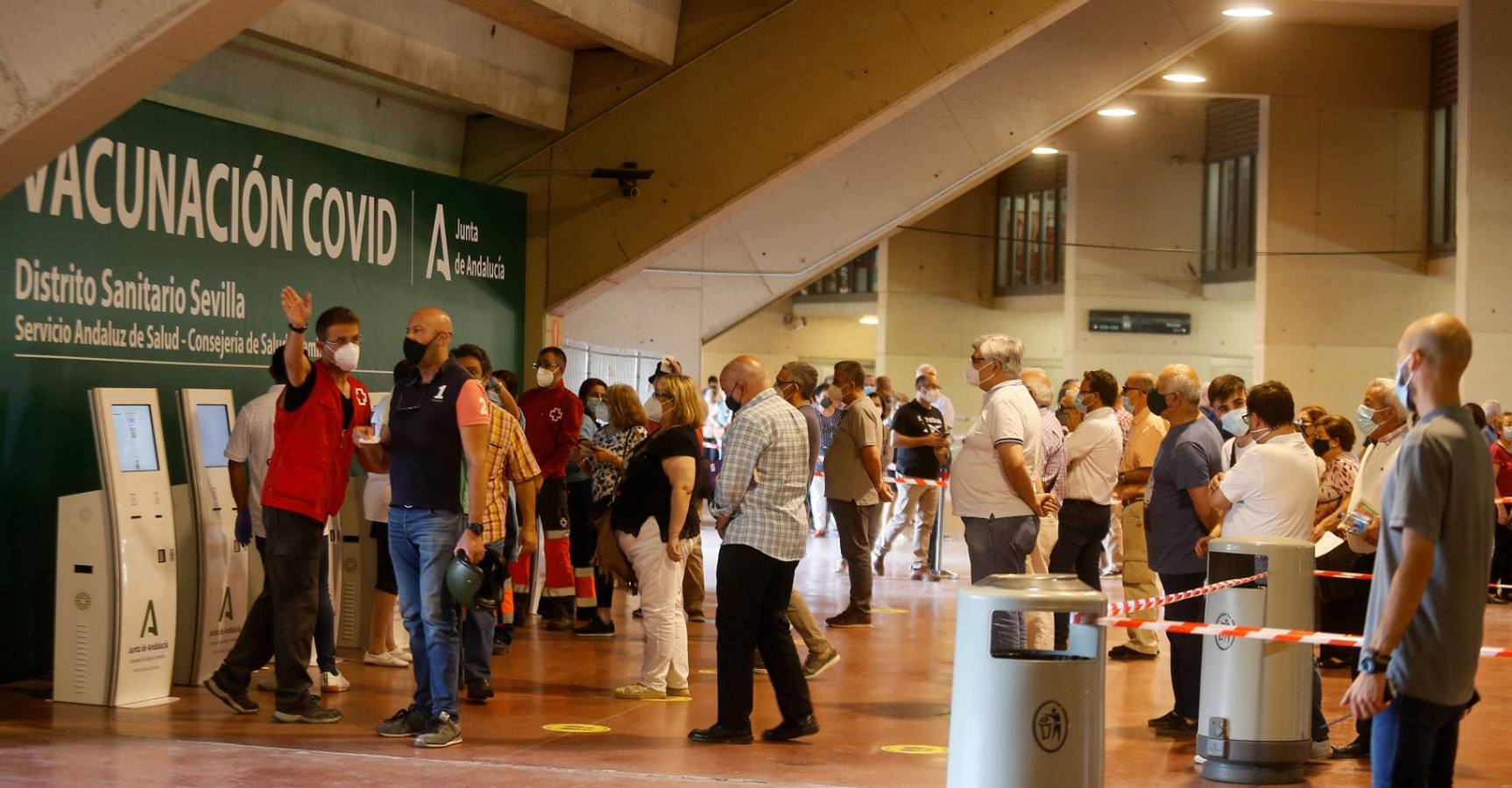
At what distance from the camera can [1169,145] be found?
21672 millimetres

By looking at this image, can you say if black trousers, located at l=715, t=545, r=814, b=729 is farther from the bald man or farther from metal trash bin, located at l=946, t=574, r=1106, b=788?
metal trash bin, located at l=946, t=574, r=1106, b=788

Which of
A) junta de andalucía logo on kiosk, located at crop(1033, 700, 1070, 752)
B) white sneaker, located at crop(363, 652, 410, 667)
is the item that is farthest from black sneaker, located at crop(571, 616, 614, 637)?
junta de andalucía logo on kiosk, located at crop(1033, 700, 1070, 752)

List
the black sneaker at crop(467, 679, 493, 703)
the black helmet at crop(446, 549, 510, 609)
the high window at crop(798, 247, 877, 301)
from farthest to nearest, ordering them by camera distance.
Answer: the high window at crop(798, 247, 877, 301) < the black sneaker at crop(467, 679, 493, 703) < the black helmet at crop(446, 549, 510, 609)

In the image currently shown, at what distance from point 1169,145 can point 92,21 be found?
17.6m

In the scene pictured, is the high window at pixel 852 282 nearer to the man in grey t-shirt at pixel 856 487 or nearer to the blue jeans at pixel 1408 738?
the man in grey t-shirt at pixel 856 487

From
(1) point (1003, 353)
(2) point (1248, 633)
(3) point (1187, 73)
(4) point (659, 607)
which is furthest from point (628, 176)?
(2) point (1248, 633)

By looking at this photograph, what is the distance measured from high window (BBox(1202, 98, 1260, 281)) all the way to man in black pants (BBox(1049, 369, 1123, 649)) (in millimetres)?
13425

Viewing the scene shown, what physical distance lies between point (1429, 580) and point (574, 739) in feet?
12.2

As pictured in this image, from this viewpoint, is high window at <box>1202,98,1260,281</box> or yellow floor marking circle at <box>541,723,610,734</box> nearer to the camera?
yellow floor marking circle at <box>541,723,610,734</box>

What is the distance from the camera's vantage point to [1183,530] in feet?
21.7

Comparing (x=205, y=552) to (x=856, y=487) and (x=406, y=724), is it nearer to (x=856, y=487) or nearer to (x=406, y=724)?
(x=406, y=724)

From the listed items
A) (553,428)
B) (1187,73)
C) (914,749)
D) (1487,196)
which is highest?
(1187,73)

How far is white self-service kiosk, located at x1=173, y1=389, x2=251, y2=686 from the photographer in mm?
7355

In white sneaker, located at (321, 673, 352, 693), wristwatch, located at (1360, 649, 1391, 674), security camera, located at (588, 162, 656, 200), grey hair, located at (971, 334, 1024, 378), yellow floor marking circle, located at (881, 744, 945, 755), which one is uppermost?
security camera, located at (588, 162, 656, 200)
